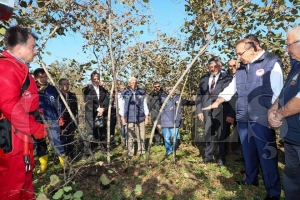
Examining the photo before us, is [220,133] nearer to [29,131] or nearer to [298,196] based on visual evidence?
[298,196]

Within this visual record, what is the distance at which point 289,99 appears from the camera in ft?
7.97

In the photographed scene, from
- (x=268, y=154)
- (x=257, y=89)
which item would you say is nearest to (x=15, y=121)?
(x=257, y=89)

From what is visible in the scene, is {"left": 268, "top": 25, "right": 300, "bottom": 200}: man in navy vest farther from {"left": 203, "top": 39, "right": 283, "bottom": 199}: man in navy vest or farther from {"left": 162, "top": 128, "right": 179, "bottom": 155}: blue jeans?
{"left": 162, "top": 128, "right": 179, "bottom": 155}: blue jeans

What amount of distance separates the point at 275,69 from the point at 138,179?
9.16 ft

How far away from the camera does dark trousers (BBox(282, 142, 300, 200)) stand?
2.45 m

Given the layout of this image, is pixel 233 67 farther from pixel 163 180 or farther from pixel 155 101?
pixel 163 180

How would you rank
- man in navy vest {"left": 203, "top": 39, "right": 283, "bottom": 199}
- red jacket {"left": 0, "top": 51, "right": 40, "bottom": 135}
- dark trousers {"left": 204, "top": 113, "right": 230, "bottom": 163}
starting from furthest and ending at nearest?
1. dark trousers {"left": 204, "top": 113, "right": 230, "bottom": 163}
2. man in navy vest {"left": 203, "top": 39, "right": 283, "bottom": 199}
3. red jacket {"left": 0, "top": 51, "right": 40, "bottom": 135}

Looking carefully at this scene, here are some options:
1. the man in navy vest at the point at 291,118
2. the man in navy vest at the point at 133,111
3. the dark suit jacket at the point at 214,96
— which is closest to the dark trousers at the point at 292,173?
the man in navy vest at the point at 291,118

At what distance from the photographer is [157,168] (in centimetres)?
490

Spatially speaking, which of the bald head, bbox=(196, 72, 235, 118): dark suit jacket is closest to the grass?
bbox=(196, 72, 235, 118): dark suit jacket

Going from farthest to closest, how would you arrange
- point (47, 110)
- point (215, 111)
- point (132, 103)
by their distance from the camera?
point (132, 103)
point (47, 110)
point (215, 111)

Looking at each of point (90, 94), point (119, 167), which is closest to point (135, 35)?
point (90, 94)

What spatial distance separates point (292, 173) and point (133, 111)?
400 centimetres

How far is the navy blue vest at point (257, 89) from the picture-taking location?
3240 mm
